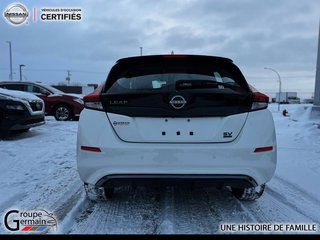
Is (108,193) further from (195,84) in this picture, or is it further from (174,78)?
(195,84)

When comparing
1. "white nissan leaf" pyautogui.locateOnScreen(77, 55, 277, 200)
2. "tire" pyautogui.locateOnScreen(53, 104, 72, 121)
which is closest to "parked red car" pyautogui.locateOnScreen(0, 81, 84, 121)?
"tire" pyautogui.locateOnScreen(53, 104, 72, 121)

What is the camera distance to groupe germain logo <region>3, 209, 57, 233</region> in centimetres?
321

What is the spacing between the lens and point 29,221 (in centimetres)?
339

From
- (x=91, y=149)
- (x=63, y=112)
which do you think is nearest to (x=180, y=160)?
(x=91, y=149)

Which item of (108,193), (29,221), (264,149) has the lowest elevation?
(29,221)

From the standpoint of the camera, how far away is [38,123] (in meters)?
8.53

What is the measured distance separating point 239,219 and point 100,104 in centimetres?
186

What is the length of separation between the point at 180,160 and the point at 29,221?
67.5 inches

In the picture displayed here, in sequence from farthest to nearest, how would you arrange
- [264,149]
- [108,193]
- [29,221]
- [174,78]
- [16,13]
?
1. [16,13]
2. [108,193]
3. [174,78]
4. [29,221]
5. [264,149]

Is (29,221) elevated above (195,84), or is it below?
below

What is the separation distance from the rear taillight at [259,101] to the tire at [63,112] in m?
10.3

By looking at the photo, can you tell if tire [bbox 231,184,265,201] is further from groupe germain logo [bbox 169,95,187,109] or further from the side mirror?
the side mirror

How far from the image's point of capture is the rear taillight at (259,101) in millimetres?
3256

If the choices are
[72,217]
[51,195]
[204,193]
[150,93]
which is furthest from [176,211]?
[51,195]
